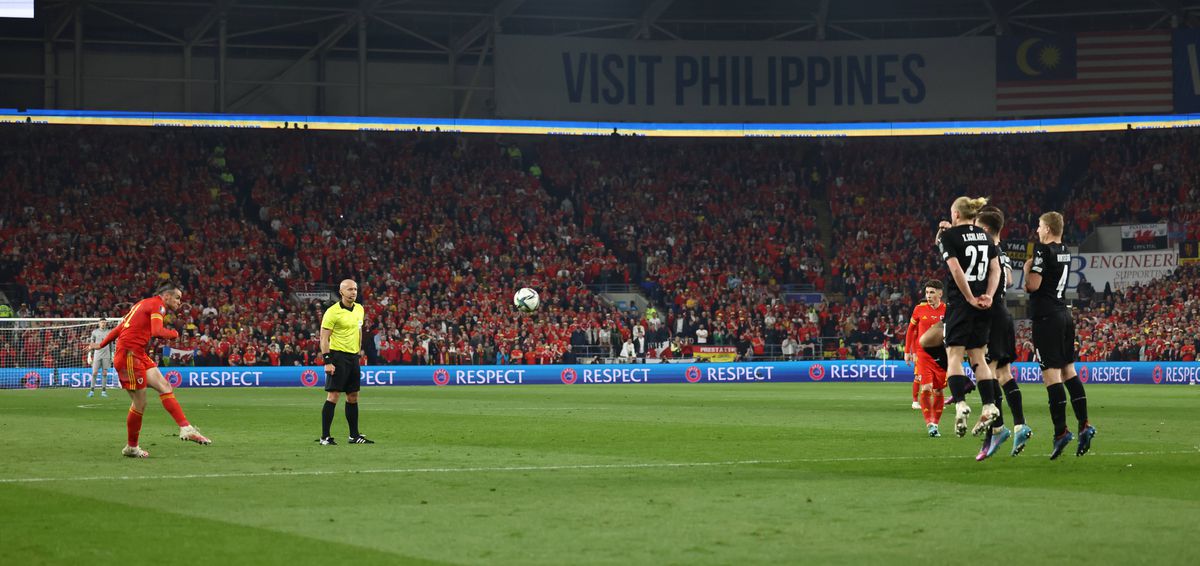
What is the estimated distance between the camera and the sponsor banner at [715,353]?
46000mm

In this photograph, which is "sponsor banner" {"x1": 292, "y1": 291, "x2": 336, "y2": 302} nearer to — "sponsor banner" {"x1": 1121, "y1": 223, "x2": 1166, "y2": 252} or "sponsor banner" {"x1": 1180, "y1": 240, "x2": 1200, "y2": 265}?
"sponsor banner" {"x1": 1121, "y1": 223, "x2": 1166, "y2": 252}

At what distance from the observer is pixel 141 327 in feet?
50.8

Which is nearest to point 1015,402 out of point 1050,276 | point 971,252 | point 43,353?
point 1050,276

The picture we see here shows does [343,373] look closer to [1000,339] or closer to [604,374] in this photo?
[1000,339]

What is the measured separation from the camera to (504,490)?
1105 centimetres

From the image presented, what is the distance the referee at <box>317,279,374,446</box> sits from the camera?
1684 cm

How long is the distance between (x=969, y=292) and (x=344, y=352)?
26.7 feet

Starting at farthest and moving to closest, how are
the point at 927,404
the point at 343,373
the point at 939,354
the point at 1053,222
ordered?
1. the point at 927,404
2. the point at 343,373
3. the point at 939,354
4. the point at 1053,222

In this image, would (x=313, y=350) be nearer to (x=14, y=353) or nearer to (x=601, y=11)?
(x=14, y=353)

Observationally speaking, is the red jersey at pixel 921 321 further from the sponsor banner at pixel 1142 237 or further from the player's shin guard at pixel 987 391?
the sponsor banner at pixel 1142 237

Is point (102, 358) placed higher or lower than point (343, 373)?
lower

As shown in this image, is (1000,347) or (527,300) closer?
(1000,347)

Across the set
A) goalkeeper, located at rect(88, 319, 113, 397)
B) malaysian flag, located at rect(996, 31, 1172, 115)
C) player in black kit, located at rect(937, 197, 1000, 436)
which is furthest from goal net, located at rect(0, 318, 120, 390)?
malaysian flag, located at rect(996, 31, 1172, 115)

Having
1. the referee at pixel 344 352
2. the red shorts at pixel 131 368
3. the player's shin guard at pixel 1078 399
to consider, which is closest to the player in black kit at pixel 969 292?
the player's shin guard at pixel 1078 399
